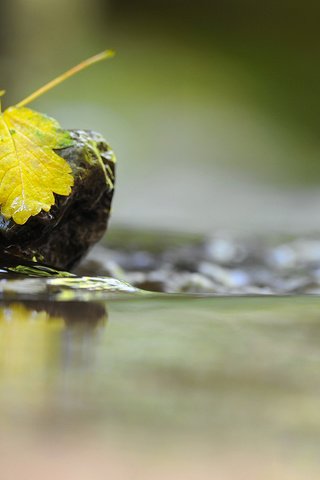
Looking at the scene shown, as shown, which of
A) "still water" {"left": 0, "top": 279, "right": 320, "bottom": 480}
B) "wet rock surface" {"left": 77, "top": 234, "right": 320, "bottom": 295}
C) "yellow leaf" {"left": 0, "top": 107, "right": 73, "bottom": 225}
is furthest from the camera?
"wet rock surface" {"left": 77, "top": 234, "right": 320, "bottom": 295}

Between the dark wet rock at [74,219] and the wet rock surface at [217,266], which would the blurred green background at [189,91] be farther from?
the dark wet rock at [74,219]

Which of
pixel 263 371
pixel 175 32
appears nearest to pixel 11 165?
pixel 263 371

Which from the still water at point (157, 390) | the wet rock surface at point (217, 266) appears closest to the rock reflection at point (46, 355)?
the still water at point (157, 390)

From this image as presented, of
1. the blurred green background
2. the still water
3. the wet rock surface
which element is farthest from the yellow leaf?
the blurred green background

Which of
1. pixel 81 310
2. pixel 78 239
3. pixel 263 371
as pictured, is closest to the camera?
pixel 263 371

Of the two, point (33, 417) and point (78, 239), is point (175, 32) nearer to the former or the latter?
point (78, 239)

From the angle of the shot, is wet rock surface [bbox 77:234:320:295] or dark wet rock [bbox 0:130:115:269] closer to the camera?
dark wet rock [bbox 0:130:115:269]

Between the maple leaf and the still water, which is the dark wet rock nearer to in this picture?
the maple leaf
